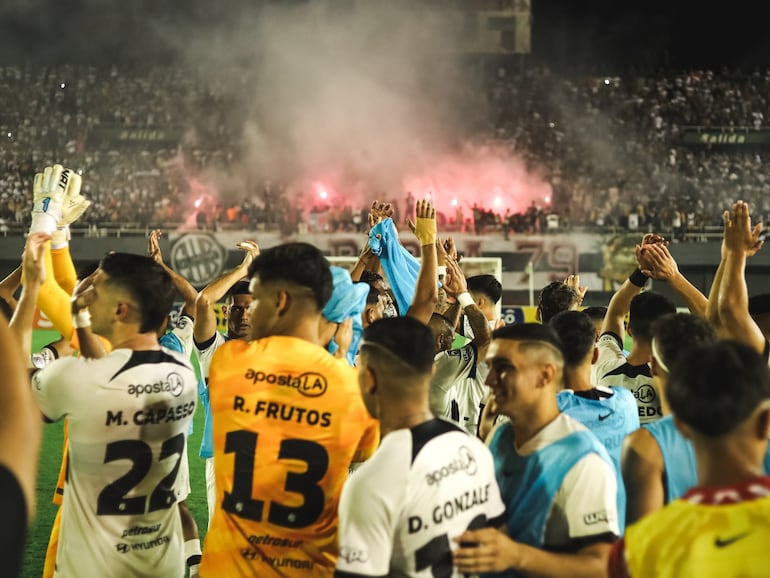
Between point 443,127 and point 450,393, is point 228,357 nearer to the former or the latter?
point 450,393

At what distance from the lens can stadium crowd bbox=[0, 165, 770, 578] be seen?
1973mm

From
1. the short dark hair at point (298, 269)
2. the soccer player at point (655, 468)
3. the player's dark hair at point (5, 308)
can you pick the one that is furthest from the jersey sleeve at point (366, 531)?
the player's dark hair at point (5, 308)

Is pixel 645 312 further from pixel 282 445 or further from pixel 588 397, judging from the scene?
pixel 282 445

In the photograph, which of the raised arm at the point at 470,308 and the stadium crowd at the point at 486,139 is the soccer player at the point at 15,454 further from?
the stadium crowd at the point at 486,139

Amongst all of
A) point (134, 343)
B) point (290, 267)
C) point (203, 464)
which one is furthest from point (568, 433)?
point (203, 464)

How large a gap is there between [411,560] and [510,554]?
0.31 metres

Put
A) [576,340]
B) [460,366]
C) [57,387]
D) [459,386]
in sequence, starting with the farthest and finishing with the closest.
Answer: [459,386], [460,366], [576,340], [57,387]

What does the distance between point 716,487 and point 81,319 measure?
2.42m

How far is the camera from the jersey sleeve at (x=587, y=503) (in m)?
2.52

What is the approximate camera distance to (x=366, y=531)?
2203 millimetres

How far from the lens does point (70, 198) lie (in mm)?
4098

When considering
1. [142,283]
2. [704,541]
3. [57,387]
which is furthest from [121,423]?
[704,541]

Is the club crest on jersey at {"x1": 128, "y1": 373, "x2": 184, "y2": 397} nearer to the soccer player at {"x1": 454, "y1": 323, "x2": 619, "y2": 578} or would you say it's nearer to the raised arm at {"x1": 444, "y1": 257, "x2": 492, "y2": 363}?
the soccer player at {"x1": 454, "y1": 323, "x2": 619, "y2": 578}

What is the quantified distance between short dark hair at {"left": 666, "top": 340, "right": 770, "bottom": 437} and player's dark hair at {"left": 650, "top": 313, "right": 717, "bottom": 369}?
3.15 ft
